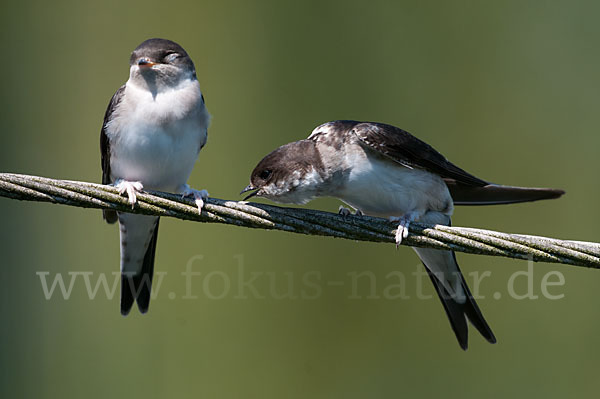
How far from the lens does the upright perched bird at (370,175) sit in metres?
3.16

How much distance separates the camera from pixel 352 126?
10.7 feet

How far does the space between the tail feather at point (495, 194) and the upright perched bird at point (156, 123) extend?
1.32 meters

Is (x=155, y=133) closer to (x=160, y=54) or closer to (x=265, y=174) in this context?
(x=160, y=54)

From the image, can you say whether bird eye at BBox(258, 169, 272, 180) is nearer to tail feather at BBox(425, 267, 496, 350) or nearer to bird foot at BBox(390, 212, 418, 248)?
bird foot at BBox(390, 212, 418, 248)

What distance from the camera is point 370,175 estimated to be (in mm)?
3178

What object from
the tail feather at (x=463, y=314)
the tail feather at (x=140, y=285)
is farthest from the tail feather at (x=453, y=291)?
the tail feather at (x=140, y=285)

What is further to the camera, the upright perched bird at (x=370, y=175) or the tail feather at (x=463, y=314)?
the tail feather at (x=463, y=314)

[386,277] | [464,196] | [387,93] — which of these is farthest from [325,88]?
[464,196]

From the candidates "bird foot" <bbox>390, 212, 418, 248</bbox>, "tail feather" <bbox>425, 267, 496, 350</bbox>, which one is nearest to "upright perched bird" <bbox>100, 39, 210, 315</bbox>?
"bird foot" <bbox>390, 212, 418, 248</bbox>

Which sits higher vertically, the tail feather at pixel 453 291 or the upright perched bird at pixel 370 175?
the upright perched bird at pixel 370 175

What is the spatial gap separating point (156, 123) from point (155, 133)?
0.15ft

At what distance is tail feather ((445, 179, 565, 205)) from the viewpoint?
3.03 metres

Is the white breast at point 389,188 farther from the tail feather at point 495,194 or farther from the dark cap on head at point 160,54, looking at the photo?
the dark cap on head at point 160,54

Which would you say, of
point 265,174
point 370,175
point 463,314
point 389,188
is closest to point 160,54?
point 265,174
